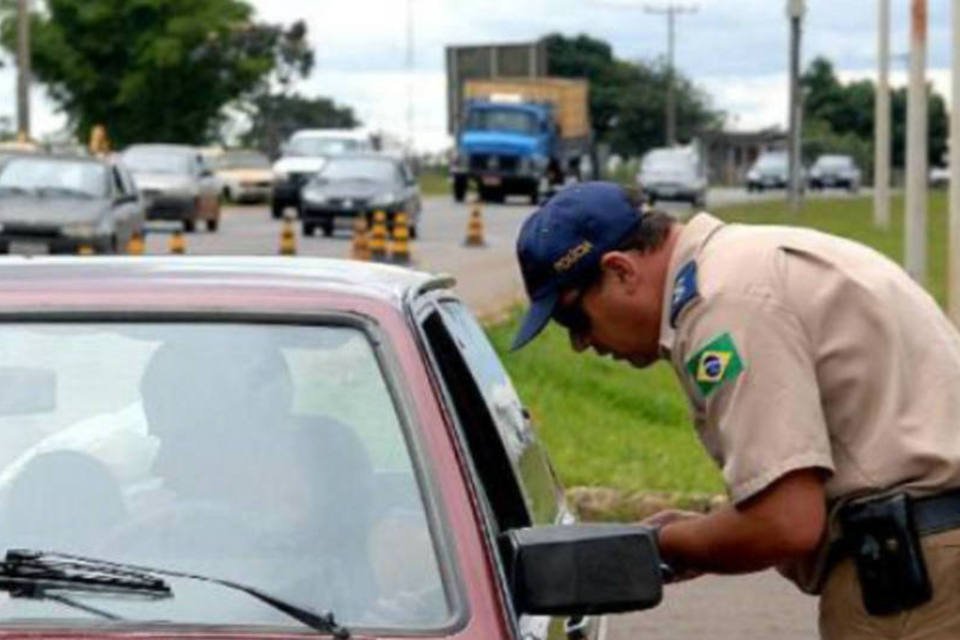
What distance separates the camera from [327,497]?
4340 millimetres

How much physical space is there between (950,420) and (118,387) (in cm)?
145

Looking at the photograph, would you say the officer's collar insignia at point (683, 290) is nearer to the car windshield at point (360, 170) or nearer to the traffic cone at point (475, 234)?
the traffic cone at point (475, 234)

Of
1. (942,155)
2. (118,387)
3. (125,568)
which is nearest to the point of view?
(125,568)

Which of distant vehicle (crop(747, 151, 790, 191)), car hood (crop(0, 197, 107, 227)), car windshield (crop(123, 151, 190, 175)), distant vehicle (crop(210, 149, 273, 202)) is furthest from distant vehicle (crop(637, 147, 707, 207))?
car hood (crop(0, 197, 107, 227))

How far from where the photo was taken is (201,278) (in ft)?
15.4

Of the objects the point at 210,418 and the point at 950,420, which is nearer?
the point at 210,418

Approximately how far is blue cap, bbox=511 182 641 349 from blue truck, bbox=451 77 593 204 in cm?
5684

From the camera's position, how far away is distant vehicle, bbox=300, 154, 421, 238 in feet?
140

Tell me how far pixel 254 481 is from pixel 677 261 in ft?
2.92

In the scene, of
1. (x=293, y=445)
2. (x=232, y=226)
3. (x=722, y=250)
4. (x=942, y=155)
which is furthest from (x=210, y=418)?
(x=942, y=155)

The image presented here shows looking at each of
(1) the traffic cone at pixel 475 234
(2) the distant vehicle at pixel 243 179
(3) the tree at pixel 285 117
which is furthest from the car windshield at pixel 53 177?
(3) the tree at pixel 285 117

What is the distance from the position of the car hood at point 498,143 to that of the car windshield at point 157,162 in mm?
16601

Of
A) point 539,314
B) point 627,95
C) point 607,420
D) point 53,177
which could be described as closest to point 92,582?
point 539,314

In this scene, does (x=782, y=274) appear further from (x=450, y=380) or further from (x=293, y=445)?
(x=293, y=445)
